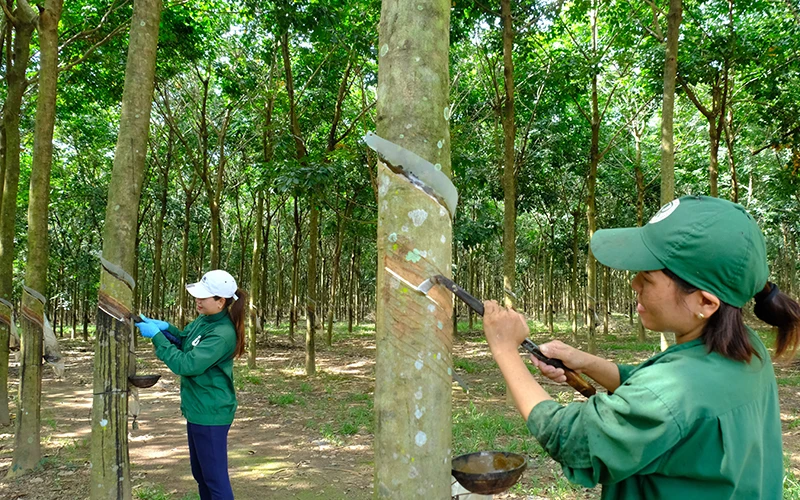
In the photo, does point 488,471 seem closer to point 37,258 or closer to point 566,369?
point 566,369

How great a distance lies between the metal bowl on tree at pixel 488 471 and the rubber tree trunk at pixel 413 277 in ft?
0.37

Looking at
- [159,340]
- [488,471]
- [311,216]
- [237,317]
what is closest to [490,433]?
[237,317]

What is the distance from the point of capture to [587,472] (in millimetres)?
1210

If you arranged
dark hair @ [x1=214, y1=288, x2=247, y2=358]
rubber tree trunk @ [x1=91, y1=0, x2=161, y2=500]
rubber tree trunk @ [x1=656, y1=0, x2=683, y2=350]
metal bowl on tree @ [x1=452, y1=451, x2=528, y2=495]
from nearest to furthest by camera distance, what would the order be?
metal bowl on tree @ [x1=452, y1=451, x2=528, y2=495] → rubber tree trunk @ [x1=91, y1=0, x2=161, y2=500] → dark hair @ [x1=214, y1=288, x2=247, y2=358] → rubber tree trunk @ [x1=656, y1=0, x2=683, y2=350]

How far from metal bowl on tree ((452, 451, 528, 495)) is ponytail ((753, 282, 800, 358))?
33.8 inches

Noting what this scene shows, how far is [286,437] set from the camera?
20.8 feet

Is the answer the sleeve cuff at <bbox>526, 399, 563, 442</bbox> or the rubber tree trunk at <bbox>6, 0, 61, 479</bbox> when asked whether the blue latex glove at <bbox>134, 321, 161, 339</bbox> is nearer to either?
the rubber tree trunk at <bbox>6, 0, 61, 479</bbox>

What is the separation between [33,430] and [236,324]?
9.00ft

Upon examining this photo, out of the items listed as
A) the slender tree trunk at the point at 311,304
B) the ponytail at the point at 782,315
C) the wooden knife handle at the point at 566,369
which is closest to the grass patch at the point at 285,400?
the slender tree trunk at the point at 311,304

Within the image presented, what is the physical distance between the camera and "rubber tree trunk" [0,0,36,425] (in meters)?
5.58

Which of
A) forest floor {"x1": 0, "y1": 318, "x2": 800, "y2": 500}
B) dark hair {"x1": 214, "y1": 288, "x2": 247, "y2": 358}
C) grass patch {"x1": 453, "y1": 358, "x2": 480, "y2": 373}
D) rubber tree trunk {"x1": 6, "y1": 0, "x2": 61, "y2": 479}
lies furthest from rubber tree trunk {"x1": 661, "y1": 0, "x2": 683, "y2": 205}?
rubber tree trunk {"x1": 6, "y1": 0, "x2": 61, "y2": 479}

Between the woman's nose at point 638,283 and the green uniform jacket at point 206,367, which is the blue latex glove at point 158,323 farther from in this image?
the woman's nose at point 638,283

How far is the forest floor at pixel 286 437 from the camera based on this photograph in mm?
4555

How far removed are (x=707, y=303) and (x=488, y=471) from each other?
40.3 inches
